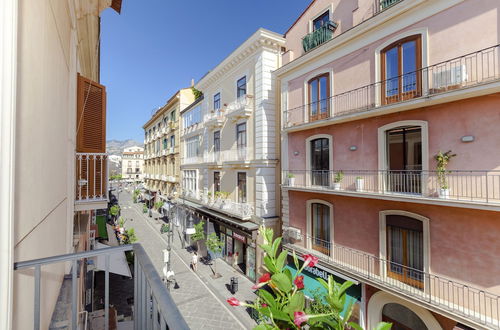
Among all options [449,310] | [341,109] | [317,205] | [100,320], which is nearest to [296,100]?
[341,109]

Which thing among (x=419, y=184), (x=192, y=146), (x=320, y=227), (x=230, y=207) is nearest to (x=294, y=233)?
(x=320, y=227)

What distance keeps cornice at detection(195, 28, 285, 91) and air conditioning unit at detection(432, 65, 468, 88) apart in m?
9.36

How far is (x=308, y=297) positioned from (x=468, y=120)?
869 centimetres

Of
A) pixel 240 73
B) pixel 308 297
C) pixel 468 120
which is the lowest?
pixel 308 297

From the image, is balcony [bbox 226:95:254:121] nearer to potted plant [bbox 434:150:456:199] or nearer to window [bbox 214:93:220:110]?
window [bbox 214:93:220:110]

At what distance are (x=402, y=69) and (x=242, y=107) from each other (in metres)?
9.22

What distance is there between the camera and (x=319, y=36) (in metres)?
11.0

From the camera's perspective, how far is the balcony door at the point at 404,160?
25.5 feet

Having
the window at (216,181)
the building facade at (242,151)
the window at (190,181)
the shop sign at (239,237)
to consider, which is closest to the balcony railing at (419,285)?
the building facade at (242,151)

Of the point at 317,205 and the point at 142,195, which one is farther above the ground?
the point at 317,205

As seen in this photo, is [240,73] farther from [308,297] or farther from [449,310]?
[449,310]

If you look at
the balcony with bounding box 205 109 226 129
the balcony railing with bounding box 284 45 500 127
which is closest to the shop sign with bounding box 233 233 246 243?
the balcony with bounding box 205 109 226 129

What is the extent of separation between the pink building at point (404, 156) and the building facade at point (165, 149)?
19900 millimetres

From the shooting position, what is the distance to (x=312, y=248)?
1132 centimetres
